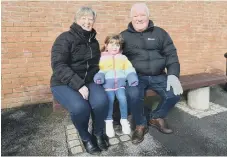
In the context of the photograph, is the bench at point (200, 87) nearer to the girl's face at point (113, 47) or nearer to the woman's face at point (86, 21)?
the girl's face at point (113, 47)

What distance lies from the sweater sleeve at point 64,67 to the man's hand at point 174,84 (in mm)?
1190

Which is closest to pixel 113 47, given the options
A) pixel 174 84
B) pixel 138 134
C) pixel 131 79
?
pixel 131 79

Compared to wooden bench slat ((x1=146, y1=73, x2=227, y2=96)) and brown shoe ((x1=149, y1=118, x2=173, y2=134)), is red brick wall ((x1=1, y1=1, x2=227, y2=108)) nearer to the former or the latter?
wooden bench slat ((x1=146, y1=73, x2=227, y2=96))

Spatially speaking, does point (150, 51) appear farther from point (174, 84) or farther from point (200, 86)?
point (200, 86)

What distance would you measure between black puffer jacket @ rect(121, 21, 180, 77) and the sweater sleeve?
3.17ft

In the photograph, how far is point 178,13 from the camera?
16.6 feet

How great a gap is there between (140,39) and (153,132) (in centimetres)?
132

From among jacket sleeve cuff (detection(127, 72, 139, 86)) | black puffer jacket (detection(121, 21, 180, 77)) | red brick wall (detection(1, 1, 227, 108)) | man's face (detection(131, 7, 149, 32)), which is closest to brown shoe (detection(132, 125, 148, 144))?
jacket sleeve cuff (detection(127, 72, 139, 86))

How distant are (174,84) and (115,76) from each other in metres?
0.79

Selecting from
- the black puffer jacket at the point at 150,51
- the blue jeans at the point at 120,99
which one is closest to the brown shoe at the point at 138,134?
the blue jeans at the point at 120,99

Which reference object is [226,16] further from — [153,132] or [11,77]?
[11,77]

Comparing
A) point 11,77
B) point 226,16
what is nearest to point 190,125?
point 11,77

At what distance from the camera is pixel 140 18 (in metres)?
3.20

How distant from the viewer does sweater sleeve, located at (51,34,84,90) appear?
2.64m
